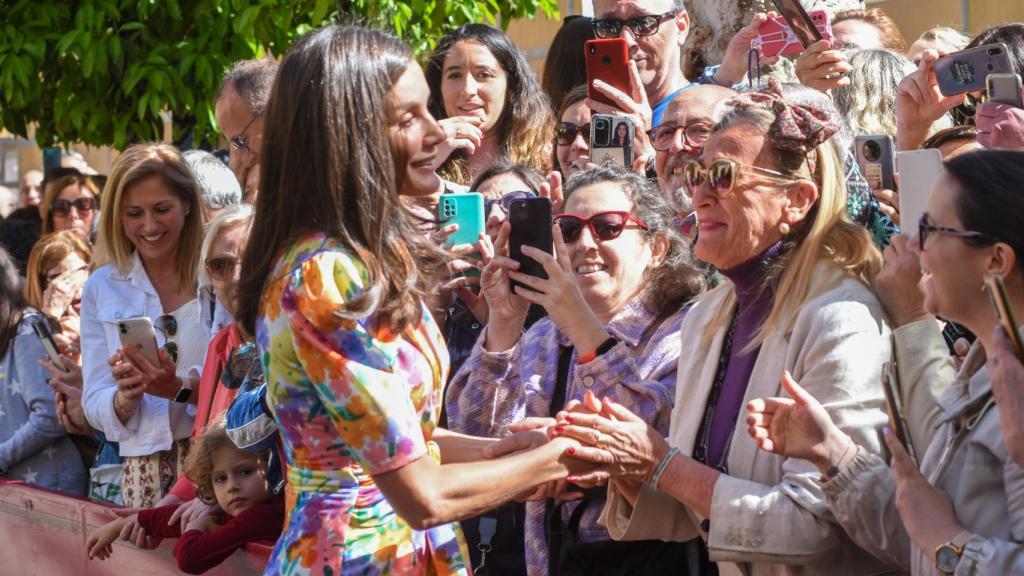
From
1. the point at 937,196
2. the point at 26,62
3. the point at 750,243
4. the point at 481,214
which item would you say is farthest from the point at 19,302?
the point at 937,196

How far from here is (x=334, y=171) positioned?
2.96 metres

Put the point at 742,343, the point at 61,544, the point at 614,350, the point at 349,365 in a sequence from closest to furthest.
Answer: the point at 349,365, the point at 742,343, the point at 614,350, the point at 61,544

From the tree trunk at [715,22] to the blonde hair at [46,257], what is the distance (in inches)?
140

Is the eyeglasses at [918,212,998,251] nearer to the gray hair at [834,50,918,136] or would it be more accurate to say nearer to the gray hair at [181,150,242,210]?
the gray hair at [834,50,918,136]

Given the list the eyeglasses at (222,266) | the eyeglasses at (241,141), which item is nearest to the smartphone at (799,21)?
the eyeglasses at (222,266)

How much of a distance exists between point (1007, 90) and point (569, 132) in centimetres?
189

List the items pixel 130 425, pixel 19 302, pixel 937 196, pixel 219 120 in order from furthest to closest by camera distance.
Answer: pixel 19 302, pixel 219 120, pixel 130 425, pixel 937 196

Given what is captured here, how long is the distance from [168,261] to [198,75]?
2539 millimetres

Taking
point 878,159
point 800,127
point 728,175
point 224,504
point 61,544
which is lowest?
point 61,544

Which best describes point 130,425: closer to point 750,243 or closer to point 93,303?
point 93,303

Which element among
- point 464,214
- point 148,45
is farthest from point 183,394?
point 148,45

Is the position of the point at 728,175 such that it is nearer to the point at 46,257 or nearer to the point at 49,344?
the point at 49,344

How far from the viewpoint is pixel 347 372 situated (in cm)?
284

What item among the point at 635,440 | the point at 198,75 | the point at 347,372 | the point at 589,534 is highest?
the point at 198,75
